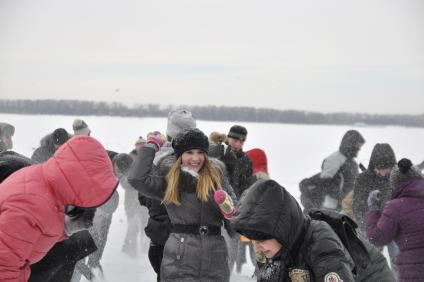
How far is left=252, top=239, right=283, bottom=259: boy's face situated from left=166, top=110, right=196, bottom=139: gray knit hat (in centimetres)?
245

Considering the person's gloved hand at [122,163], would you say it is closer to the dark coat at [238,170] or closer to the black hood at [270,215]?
the dark coat at [238,170]

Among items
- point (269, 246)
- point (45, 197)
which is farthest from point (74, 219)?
point (269, 246)

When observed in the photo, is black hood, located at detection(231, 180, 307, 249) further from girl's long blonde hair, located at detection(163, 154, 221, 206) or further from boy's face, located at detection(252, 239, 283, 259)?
girl's long blonde hair, located at detection(163, 154, 221, 206)

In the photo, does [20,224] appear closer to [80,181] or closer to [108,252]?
[80,181]

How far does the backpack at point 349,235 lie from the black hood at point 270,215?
19 centimetres

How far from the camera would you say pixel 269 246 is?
2139 millimetres

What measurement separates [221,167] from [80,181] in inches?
73.9

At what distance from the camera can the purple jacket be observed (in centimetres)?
367

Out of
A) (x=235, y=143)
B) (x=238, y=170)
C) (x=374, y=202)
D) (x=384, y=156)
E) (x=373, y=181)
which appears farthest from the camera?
(x=235, y=143)

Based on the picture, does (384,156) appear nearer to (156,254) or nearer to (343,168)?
(343,168)

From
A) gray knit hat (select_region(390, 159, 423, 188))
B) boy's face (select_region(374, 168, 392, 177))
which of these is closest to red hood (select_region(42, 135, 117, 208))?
gray knit hat (select_region(390, 159, 423, 188))

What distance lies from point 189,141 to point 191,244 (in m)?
0.84

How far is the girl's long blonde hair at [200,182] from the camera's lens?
372 cm

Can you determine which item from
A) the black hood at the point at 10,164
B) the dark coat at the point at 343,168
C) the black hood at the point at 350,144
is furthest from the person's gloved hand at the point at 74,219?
the black hood at the point at 350,144
